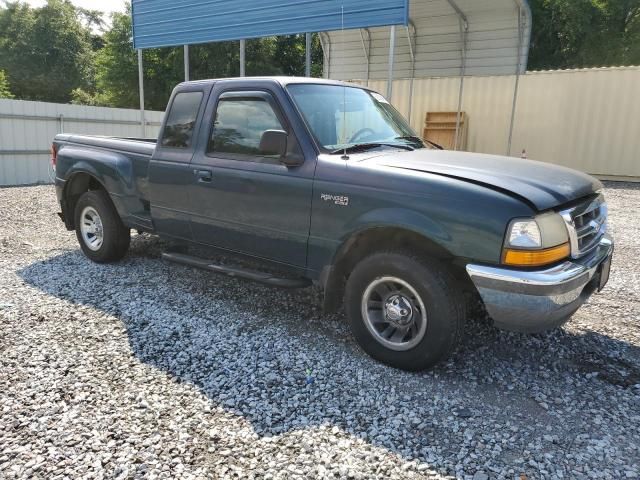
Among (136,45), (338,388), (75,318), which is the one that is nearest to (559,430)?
(338,388)

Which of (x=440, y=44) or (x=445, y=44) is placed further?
(x=440, y=44)

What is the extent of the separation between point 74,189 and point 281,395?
422cm

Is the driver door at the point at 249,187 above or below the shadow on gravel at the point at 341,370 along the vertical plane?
above

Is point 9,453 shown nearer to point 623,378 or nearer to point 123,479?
point 123,479

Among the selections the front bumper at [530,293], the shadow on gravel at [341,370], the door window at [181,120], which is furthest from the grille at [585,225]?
the door window at [181,120]

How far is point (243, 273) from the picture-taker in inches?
162

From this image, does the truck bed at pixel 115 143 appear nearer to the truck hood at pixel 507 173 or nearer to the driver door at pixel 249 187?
the driver door at pixel 249 187

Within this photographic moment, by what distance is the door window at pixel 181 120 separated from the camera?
459 centimetres

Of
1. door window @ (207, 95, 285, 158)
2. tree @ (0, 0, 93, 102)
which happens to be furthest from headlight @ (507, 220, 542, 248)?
tree @ (0, 0, 93, 102)

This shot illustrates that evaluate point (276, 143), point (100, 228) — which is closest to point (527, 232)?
point (276, 143)

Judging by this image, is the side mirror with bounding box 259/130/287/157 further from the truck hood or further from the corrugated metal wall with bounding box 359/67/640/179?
the corrugated metal wall with bounding box 359/67/640/179

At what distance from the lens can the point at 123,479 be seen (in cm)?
238

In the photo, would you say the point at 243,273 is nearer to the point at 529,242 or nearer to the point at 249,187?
the point at 249,187

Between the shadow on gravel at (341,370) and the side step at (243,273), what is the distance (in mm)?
403
